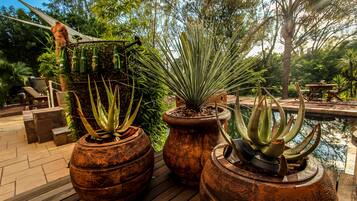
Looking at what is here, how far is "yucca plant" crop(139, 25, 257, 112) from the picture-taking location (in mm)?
1175

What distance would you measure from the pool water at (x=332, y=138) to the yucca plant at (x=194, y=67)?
3.08 feet

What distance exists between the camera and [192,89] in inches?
46.2

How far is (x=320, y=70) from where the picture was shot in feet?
37.3

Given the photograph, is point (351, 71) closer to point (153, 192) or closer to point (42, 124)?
point (153, 192)

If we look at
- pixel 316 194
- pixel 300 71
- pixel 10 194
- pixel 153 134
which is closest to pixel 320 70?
pixel 300 71

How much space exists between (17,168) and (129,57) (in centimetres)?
217

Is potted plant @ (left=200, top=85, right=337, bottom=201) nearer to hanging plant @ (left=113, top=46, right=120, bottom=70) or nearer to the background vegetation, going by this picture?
hanging plant @ (left=113, top=46, right=120, bottom=70)

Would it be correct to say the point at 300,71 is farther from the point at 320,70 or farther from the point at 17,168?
the point at 17,168

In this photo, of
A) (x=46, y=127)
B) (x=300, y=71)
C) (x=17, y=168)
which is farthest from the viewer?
(x=300, y=71)

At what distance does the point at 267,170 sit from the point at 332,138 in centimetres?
440

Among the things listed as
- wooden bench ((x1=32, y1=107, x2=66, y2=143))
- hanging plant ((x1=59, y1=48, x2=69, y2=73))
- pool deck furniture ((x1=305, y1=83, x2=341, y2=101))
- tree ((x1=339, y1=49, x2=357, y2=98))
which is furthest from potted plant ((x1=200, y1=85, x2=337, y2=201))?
tree ((x1=339, y1=49, x2=357, y2=98))

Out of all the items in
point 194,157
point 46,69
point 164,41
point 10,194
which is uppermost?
point 46,69

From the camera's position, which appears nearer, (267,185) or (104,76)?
(267,185)

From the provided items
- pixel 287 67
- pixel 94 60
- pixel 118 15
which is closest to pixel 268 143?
pixel 94 60
